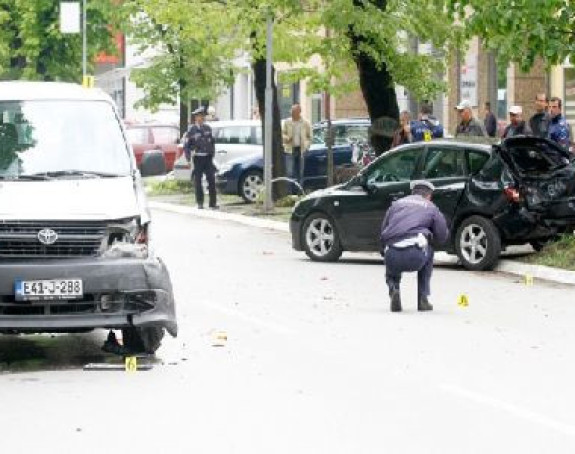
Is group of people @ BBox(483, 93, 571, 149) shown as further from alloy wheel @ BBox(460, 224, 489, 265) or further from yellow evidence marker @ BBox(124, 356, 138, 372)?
yellow evidence marker @ BBox(124, 356, 138, 372)

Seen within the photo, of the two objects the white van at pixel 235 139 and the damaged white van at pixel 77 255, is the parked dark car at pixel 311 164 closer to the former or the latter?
the white van at pixel 235 139

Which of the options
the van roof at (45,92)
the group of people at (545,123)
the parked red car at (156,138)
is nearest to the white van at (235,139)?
the parked red car at (156,138)

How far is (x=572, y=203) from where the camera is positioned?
2238 cm

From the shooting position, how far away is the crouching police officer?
17.1 m

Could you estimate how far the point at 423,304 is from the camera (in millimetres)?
17266

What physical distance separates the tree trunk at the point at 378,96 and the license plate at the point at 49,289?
722 inches

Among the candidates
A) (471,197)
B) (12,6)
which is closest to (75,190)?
(471,197)

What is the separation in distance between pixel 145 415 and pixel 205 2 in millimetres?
24703

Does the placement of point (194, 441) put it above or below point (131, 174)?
below

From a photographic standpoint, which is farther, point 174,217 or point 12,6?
point 12,6

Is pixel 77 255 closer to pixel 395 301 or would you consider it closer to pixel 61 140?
pixel 61 140

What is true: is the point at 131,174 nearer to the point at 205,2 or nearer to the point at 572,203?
the point at 572,203

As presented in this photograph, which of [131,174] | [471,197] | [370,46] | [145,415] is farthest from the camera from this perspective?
[370,46]

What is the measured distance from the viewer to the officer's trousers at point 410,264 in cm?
1709
